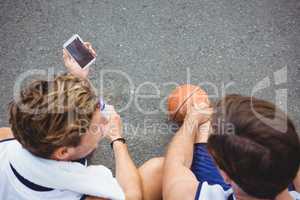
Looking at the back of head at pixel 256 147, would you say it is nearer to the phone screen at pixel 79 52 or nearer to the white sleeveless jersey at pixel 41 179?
the white sleeveless jersey at pixel 41 179

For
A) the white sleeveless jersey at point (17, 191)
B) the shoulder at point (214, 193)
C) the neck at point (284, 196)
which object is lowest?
the shoulder at point (214, 193)

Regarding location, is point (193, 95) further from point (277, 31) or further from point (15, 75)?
point (15, 75)

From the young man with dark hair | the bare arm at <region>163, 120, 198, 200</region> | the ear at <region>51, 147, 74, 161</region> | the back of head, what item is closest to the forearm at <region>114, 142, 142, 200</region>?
the bare arm at <region>163, 120, 198, 200</region>

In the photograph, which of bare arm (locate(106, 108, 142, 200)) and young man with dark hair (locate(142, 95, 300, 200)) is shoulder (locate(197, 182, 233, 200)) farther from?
bare arm (locate(106, 108, 142, 200))

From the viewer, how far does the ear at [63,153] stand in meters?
1.29

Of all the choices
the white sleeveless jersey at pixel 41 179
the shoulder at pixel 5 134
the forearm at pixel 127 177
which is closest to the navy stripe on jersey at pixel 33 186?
the white sleeveless jersey at pixel 41 179

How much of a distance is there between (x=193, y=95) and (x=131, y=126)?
0.43 meters

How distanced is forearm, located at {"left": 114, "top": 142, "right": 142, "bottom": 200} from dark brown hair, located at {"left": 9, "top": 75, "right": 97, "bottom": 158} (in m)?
0.40

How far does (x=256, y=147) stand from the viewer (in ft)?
3.71

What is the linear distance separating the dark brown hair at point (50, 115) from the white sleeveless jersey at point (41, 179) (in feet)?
0.14

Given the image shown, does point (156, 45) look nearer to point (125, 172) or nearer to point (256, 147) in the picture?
point (125, 172)

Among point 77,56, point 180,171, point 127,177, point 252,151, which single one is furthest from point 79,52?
point 252,151

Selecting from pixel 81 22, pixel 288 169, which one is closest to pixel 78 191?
pixel 288 169

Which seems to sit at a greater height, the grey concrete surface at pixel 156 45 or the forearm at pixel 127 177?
the grey concrete surface at pixel 156 45
